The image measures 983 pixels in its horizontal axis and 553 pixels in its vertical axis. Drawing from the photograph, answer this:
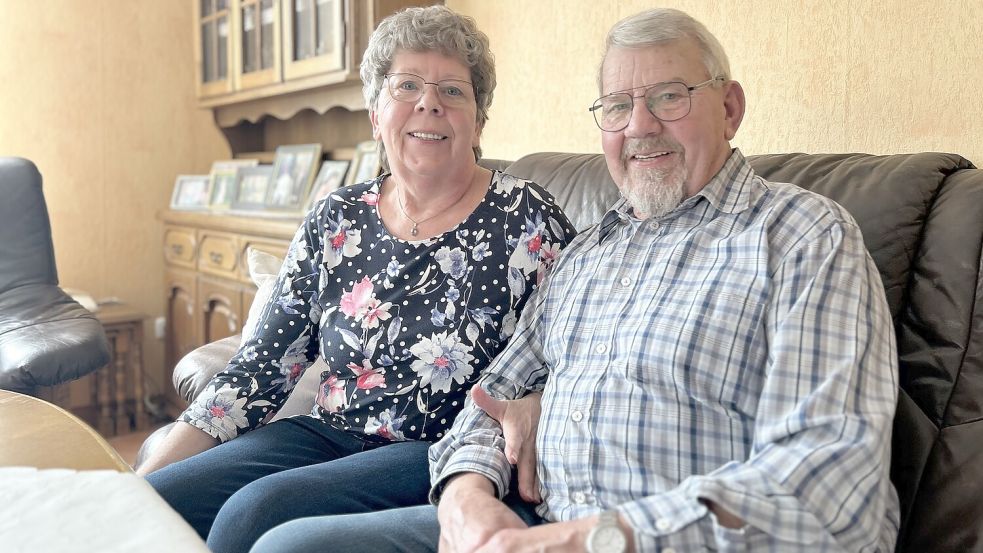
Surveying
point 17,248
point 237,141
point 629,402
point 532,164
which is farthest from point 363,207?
point 237,141

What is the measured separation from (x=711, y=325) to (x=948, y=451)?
1.09 ft

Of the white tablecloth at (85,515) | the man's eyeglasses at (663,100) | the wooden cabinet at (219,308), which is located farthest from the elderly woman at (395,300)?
the wooden cabinet at (219,308)

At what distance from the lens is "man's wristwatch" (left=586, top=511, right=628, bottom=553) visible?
87cm

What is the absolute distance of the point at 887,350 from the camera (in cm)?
93

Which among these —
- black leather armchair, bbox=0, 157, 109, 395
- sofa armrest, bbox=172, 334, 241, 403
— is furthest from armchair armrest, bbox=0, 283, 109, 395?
sofa armrest, bbox=172, 334, 241, 403

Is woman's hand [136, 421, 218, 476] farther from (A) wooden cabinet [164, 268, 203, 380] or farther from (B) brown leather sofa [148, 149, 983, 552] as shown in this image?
(A) wooden cabinet [164, 268, 203, 380]

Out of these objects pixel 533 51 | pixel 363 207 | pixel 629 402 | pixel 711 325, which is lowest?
pixel 629 402

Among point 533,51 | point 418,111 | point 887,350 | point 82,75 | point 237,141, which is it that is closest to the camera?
point 887,350

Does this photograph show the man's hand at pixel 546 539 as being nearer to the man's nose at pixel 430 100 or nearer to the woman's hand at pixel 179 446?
the woman's hand at pixel 179 446

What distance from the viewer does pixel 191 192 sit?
3646 mm

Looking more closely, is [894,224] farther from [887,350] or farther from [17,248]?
[17,248]

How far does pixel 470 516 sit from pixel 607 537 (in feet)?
0.67

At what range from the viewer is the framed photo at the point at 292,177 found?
3020 millimetres

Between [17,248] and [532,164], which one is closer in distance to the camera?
[532,164]
